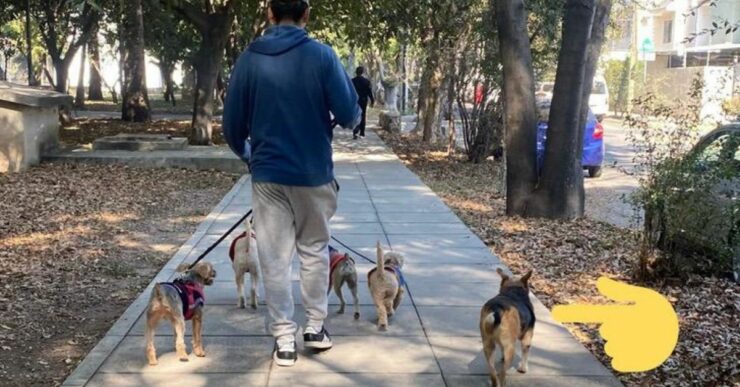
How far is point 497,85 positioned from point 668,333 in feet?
36.7

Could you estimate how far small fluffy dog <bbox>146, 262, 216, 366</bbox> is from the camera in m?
4.29

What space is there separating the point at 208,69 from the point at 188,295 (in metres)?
13.5

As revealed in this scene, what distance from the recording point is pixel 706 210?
A: 613cm

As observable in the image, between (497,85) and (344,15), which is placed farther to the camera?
(344,15)

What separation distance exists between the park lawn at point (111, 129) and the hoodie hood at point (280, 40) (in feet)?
47.8

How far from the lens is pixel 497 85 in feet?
50.6

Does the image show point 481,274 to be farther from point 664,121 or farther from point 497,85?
point 497,85

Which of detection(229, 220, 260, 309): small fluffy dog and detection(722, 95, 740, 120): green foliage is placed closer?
detection(229, 220, 260, 309): small fluffy dog

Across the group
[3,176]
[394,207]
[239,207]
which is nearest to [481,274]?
[394,207]

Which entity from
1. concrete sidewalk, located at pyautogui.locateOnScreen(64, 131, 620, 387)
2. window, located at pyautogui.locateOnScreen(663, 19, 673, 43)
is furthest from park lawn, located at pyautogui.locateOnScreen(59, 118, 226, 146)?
window, located at pyautogui.locateOnScreen(663, 19, 673, 43)

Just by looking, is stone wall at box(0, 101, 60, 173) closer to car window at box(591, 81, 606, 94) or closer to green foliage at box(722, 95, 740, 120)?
green foliage at box(722, 95, 740, 120)

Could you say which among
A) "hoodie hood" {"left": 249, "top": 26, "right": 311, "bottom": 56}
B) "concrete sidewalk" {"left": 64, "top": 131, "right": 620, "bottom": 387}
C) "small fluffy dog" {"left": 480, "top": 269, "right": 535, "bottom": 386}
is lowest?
"concrete sidewalk" {"left": 64, "top": 131, "right": 620, "bottom": 387}

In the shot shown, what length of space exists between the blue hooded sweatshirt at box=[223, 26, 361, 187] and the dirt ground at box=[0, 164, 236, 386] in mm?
1774

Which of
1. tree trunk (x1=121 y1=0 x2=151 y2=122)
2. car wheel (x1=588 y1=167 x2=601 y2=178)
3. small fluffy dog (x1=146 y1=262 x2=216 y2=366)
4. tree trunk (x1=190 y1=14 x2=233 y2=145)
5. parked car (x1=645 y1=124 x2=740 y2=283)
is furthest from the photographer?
tree trunk (x1=121 y1=0 x2=151 y2=122)
